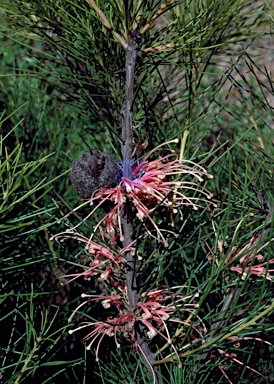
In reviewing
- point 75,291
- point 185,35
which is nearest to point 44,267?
point 75,291

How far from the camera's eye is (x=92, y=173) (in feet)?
1.59

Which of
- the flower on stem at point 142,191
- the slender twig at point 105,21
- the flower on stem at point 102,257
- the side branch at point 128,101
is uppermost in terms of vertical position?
the slender twig at point 105,21

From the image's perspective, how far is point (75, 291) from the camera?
872mm

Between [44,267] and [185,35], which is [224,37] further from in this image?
[44,267]

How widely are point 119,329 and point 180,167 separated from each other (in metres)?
0.17

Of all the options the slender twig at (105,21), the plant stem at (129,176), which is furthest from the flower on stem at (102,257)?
the slender twig at (105,21)

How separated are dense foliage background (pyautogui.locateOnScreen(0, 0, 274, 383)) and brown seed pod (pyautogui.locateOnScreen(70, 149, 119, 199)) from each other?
0.08 ft

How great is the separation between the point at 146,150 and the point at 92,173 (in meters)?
0.18

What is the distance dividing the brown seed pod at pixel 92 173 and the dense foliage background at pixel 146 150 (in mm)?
26

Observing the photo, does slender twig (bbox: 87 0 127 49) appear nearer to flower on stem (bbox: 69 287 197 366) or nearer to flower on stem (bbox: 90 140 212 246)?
flower on stem (bbox: 90 140 212 246)

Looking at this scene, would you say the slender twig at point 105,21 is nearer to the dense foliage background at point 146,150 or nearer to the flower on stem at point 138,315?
the dense foliage background at point 146,150

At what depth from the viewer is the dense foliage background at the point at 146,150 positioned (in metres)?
0.50

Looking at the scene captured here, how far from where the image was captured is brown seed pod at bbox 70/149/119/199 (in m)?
0.48

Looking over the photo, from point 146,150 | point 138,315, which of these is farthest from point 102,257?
point 146,150
